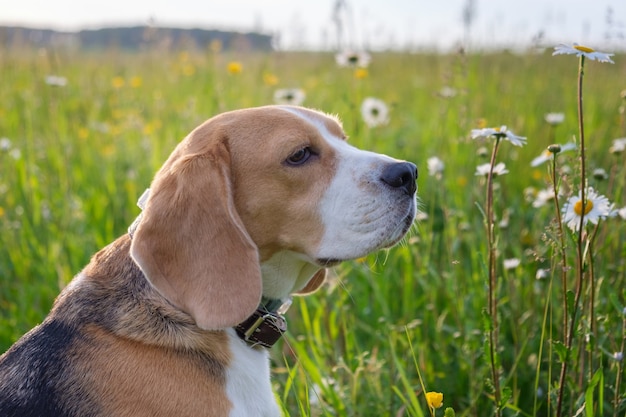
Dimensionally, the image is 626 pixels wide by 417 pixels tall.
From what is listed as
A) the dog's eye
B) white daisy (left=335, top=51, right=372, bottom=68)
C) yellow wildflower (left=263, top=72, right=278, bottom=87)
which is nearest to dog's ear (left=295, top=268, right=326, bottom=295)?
the dog's eye

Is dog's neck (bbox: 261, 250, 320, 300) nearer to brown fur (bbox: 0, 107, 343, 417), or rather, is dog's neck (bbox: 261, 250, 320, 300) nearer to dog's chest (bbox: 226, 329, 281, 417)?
brown fur (bbox: 0, 107, 343, 417)

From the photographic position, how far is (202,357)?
2.31 m

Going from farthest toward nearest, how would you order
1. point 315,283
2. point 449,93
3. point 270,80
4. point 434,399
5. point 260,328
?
1. point 270,80
2. point 449,93
3. point 315,283
4. point 260,328
5. point 434,399

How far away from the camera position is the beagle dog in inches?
86.7

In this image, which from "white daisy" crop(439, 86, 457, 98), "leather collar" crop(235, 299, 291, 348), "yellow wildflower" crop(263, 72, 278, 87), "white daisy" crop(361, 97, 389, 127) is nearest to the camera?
"leather collar" crop(235, 299, 291, 348)

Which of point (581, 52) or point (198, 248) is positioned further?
point (198, 248)

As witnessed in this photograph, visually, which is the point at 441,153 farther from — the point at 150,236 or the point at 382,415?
the point at 150,236

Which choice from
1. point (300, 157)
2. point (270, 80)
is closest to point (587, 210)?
point (300, 157)

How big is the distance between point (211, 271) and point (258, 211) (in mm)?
339

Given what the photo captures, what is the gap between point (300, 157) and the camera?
103 inches

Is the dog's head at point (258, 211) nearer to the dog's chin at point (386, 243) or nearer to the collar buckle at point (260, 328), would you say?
the dog's chin at point (386, 243)

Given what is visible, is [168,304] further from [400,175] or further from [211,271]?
[400,175]

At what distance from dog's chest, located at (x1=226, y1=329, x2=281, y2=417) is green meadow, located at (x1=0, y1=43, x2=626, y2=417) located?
0.39 ft

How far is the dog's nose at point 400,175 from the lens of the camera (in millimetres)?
2562
